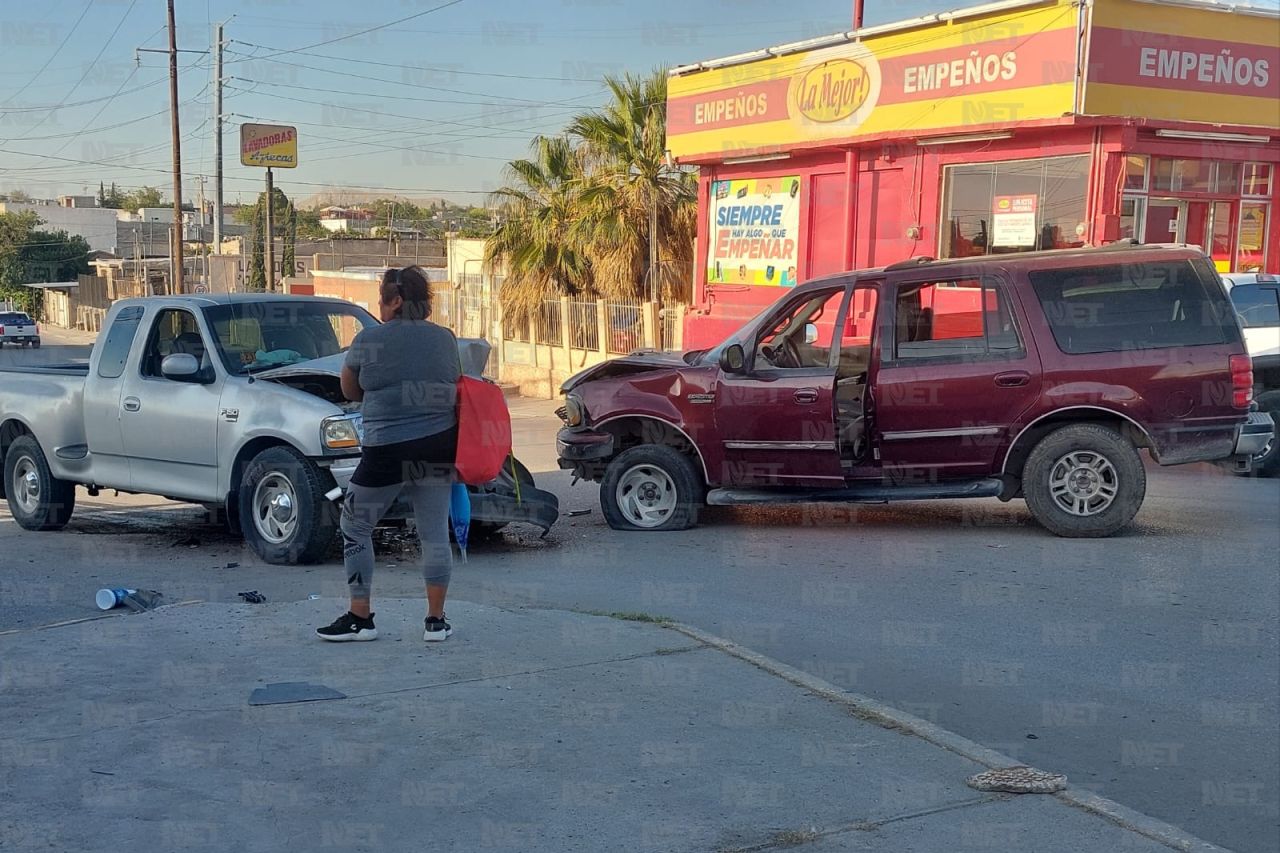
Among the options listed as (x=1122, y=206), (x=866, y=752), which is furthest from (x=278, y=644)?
(x=1122, y=206)

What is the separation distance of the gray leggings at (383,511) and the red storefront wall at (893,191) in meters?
12.9

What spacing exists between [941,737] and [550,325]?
76.7ft

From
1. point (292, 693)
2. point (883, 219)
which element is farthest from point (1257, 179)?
point (292, 693)

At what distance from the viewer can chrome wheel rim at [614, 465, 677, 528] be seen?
10719 millimetres

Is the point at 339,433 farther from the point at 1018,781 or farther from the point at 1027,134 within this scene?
the point at 1027,134

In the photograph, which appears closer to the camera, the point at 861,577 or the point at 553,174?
the point at 861,577

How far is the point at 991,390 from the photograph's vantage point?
9867 mm

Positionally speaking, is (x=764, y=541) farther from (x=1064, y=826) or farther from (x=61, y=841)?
(x=61, y=841)

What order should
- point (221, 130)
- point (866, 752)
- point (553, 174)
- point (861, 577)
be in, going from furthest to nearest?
point (221, 130) < point (553, 174) < point (861, 577) < point (866, 752)

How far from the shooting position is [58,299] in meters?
78.8

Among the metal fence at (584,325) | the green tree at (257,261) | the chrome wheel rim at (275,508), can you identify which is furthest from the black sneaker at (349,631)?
the green tree at (257,261)

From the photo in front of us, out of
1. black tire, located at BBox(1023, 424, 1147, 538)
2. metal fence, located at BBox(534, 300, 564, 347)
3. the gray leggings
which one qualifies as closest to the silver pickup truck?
the gray leggings

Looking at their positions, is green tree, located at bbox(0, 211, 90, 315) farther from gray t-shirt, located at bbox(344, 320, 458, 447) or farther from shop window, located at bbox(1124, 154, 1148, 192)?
gray t-shirt, located at bbox(344, 320, 458, 447)

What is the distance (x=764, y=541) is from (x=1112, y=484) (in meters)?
2.66
